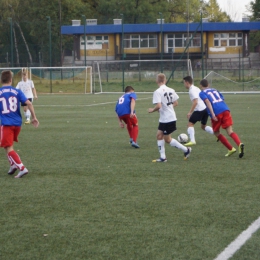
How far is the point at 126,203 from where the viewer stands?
23.9 ft

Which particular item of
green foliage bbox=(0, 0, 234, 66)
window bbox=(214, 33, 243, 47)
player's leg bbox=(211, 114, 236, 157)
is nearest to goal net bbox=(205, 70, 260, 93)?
green foliage bbox=(0, 0, 234, 66)

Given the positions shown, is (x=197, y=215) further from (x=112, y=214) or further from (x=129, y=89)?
(x=129, y=89)

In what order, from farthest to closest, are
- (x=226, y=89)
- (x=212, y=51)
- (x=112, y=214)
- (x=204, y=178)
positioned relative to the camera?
(x=212, y=51)
(x=226, y=89)
(x=204, y=178)
(x=112, y=214)

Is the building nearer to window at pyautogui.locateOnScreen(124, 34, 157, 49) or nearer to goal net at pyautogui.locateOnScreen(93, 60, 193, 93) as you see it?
window at pyautogui.locateOnScreen(124, 34, 157, 49)

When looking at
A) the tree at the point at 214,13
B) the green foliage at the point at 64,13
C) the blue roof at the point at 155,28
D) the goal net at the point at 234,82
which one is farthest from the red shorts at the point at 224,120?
the tree at the point at 214,13

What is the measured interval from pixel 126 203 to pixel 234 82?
37.8m

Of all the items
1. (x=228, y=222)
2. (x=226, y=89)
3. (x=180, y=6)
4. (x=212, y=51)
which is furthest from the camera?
(x=180, y=6)

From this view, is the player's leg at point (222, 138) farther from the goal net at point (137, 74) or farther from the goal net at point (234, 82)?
the goal net at point (234, 82)

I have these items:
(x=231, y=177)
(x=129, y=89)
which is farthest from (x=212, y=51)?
(x=231, y=177)

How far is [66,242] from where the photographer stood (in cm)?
566

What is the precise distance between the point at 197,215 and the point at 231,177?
255cm

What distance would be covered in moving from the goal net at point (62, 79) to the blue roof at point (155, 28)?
1983cm

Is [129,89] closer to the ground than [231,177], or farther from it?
farther from it

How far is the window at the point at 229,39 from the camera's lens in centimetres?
6681
